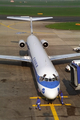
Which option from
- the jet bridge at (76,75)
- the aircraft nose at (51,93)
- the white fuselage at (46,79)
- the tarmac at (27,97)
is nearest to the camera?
the tarmac at (27,97)

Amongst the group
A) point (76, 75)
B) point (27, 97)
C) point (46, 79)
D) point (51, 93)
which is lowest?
point (27, 97)

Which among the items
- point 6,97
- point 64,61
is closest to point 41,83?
point 6,97

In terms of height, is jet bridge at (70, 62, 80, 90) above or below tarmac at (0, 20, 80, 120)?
above

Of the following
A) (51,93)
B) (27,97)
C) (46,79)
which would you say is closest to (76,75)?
(46,79)

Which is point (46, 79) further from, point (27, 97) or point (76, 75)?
point (76, 75)

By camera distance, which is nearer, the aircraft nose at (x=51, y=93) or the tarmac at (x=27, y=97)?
the tarmac at (x=27, y=97)

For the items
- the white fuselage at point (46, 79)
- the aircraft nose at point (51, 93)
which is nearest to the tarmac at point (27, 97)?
the aircraft nose at point (51, 93)

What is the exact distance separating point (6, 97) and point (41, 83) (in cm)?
365

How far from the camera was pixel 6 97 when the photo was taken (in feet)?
54.9

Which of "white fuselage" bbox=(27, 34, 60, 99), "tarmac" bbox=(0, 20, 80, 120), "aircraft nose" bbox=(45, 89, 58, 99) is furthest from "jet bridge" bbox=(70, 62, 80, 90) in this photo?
"aircraft nose" bbox=(45, 89, 58, 99)

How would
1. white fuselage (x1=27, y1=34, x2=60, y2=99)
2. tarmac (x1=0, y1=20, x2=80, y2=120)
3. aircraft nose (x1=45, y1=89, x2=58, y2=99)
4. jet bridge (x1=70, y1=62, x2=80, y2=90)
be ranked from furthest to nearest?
1. jet bridge (x1=70, y1=62, x2=80, y2=90)
2. white fuselage (x1=27, y1=34, x2=60, y2=99)
3. aircraft nose (x1=45, y1=89, x2=58, y2=99)
4. tarmac (x1=0, y1=20, x2=80, y2=120)

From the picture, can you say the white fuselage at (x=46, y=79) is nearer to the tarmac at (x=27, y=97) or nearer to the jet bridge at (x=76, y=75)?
the tarmac at (x=27, y=97)

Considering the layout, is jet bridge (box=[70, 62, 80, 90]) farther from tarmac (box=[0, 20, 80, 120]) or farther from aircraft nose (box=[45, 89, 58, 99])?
aircraft nose (box=[45, 89, 58, 99])

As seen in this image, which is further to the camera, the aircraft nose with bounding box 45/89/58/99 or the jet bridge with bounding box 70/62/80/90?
the jet bridge with bounding box 70/62/80/90
